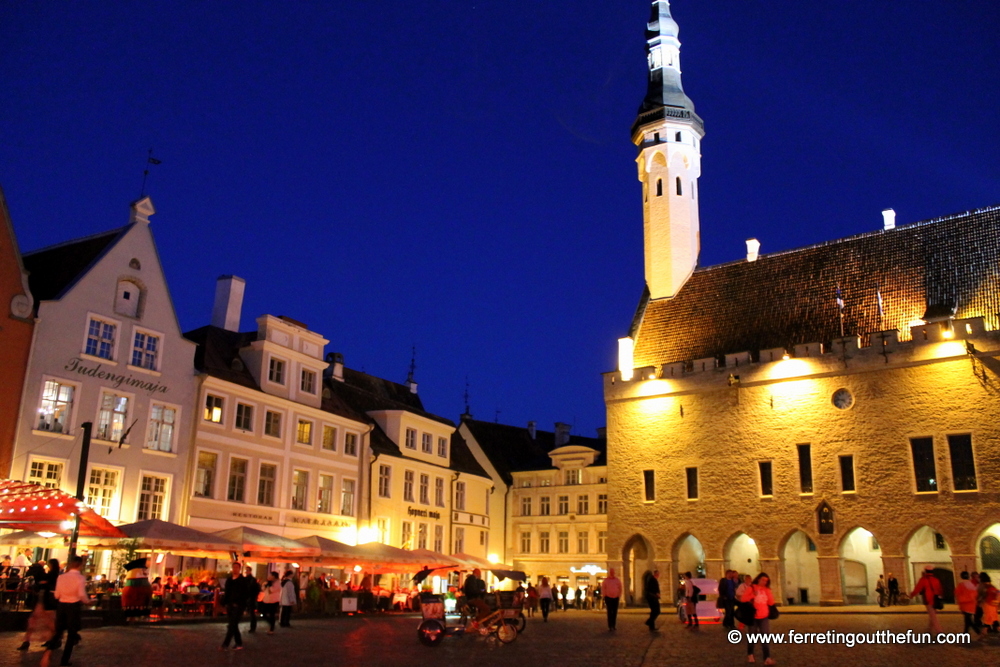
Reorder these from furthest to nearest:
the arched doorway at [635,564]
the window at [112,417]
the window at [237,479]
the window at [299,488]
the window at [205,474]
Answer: the arched doorway at [635,564] < the window at [299,488] < the window at [237,479] < the window at [205,474] < the window at [112,417]

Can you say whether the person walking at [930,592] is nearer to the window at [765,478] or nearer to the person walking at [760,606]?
the person walking at [760,606]

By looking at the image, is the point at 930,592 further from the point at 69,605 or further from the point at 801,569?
the point at 801,569

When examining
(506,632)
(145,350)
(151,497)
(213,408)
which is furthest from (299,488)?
(506,632)

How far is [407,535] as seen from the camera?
38188 millimetres

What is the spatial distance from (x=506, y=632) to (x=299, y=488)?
60.1ft

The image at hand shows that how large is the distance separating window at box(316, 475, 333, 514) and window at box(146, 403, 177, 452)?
24.0 ft

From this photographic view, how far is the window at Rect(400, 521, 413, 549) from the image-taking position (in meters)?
37.7

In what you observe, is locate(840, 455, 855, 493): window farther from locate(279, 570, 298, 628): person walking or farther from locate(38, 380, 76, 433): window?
locate(38, 380, 76, 433): window

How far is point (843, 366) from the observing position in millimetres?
32812

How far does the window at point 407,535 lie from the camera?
37.7 meters

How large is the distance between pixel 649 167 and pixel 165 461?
2679cm

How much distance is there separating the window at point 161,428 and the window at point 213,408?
131 cm

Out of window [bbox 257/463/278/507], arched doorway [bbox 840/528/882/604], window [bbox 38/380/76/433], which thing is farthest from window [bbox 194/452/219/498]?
arched doorway [bbox 840/528/882/604]

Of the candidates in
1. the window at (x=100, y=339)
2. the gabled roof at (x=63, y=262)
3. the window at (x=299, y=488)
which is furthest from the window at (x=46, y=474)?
the window at (x=299, y=488)
